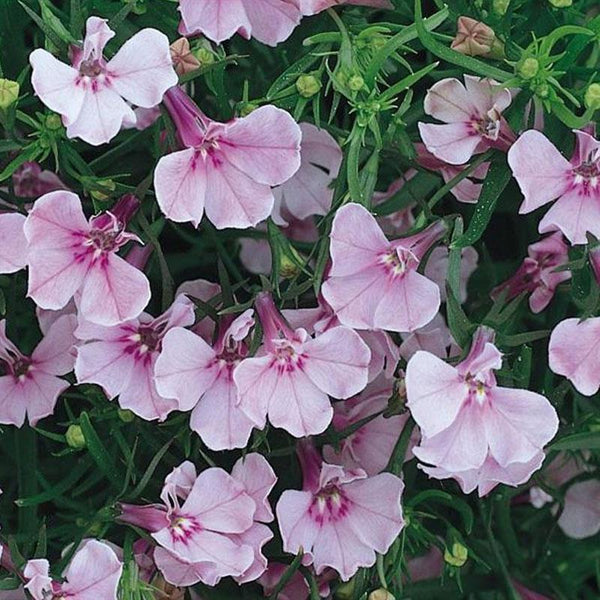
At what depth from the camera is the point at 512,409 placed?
0.86 metres

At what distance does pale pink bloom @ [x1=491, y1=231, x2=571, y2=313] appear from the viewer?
3.18 feet

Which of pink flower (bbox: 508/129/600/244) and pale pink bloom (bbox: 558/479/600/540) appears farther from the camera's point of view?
pale pink bloom (bbox: 558/479/600/540)

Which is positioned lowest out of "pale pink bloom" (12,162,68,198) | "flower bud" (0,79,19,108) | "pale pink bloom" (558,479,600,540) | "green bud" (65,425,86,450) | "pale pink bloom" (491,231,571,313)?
"pale pink bloom" (558,479,600,540)

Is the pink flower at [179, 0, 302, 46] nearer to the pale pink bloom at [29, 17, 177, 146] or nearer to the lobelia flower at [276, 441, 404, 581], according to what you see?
the pale pink bloom at [29, 17, 177, 146]

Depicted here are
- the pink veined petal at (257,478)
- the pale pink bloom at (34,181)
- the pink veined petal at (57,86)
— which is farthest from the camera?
the pale pink bloom at (34,181)

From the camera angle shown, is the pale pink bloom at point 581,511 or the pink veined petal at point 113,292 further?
the pale pink bloom at point 581,511

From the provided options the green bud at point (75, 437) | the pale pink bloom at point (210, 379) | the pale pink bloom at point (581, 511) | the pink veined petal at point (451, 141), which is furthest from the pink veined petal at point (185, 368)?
the pale pink bloom at point (581, 511)

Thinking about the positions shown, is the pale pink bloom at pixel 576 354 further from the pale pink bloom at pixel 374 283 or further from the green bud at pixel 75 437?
the green bud at pixel 75 437

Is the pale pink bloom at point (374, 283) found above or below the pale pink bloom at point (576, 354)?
above

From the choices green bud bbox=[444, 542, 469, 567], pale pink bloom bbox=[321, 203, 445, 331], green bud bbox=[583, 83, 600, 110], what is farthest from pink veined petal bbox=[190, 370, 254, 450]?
green bud bbox=[583, 83, 600, 110]

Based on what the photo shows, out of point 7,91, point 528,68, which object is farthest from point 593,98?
point 7,91

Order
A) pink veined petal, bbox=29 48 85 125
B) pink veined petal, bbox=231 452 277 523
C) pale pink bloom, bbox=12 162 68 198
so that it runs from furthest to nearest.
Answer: pale pink bloom, bbox=12 162 68 198 < pink veined petal, bbox=231 452 277 523 < pink veined petal, bbox=29 48 85 125

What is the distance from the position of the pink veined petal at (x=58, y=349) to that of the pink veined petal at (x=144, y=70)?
0.65ft

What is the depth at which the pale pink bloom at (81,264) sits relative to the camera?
0.84 metres
